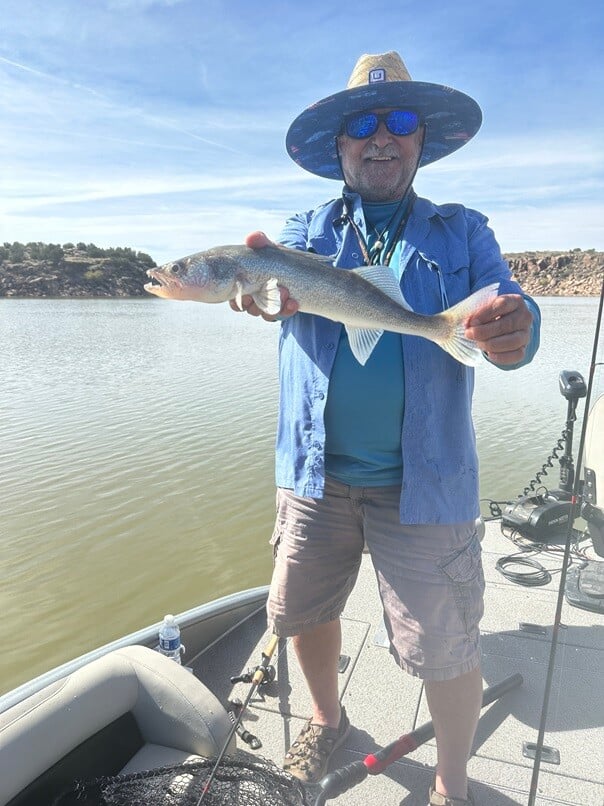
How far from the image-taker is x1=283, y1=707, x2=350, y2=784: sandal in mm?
2877

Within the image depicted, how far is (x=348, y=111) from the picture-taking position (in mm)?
2770

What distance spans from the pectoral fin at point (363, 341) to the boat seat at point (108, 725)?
1.58 metres

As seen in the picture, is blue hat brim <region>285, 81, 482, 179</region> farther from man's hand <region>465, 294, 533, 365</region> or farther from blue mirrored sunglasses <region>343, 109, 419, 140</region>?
man's hand <region>465, 294, 533, 365</region>

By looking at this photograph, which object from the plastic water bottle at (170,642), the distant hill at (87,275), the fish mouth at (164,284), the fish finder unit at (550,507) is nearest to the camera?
the fish mouth at (164,284)

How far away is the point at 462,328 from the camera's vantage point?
87.5 inches

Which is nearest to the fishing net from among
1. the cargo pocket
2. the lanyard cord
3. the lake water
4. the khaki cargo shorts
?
the khaki cargo shorts

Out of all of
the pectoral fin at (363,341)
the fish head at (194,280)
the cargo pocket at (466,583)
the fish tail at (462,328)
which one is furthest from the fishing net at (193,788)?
the fish head at (194,280)

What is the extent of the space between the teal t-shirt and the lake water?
15.4 feet

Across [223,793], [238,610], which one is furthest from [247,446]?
[223,793]

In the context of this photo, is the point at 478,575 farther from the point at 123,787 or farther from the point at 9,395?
the point at 9,395

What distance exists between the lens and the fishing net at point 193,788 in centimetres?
217

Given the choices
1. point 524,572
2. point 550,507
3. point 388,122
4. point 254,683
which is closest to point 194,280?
point 388,122

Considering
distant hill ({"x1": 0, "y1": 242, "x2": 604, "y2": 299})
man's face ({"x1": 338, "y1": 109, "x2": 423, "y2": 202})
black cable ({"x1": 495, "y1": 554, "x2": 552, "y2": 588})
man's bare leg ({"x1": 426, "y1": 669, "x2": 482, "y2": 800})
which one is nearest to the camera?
man's bare leg ({"x1": 426, "y1": 669, "x2": 482, "y2": 800})

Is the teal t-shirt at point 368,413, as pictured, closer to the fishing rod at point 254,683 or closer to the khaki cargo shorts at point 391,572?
the khaki cargo shorts at point 391,572
